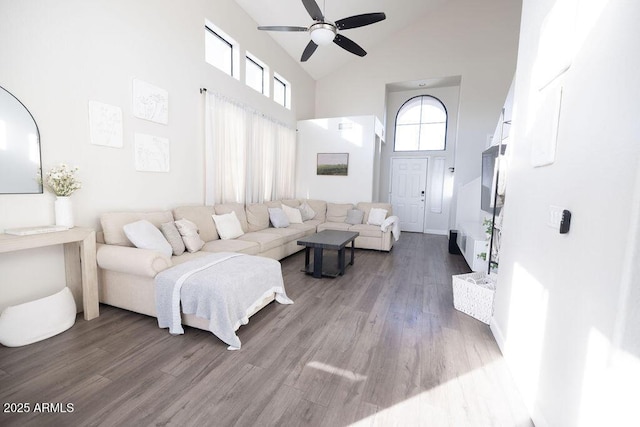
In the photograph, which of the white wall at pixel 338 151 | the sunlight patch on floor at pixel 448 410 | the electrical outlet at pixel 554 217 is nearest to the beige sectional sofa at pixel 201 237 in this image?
the white wall at pixel 338 151

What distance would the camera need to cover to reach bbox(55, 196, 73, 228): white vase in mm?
2248

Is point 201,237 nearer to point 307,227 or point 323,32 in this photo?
point 307,227

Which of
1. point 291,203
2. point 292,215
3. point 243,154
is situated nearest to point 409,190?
point 291,203

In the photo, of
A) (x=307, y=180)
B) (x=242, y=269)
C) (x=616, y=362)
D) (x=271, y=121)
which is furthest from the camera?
(x=307, y=180)

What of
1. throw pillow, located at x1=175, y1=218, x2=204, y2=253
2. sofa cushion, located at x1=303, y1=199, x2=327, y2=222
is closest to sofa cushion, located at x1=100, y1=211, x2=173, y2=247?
throw pillow, located at x1=175, y1=218, x2=204, y2=253

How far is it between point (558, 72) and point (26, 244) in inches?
138

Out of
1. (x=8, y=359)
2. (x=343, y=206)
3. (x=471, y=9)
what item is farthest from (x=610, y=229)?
(x=471, y=9)

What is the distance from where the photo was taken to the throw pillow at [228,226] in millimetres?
3736

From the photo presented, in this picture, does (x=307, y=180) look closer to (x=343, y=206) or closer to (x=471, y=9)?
(x=343, y=206)

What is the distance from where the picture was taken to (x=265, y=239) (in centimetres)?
385

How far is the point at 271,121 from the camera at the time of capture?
5375mm

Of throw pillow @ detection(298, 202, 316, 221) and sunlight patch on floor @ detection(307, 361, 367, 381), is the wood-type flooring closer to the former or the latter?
sunlight patch on floor @ detection(307, 361, 367, 381)

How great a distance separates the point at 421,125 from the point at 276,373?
7434mm

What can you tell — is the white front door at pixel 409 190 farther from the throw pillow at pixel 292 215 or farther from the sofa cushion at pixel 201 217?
the sofa cushion at pixel 201 217
